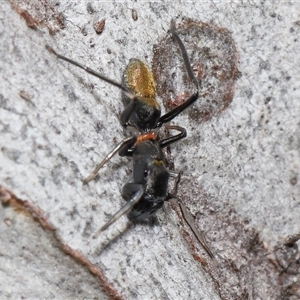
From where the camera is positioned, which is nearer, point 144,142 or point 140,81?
point 140,81

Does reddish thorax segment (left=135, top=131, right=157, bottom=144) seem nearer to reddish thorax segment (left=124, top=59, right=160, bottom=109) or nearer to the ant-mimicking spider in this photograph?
the ant-mimicking spider

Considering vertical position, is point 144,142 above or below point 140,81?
below

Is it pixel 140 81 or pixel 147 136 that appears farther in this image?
pixel 147 136

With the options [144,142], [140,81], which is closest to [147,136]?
[144,142]

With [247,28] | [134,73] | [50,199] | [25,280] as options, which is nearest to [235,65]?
[247,28]

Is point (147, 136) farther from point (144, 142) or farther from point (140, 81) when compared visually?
point (140, 81)

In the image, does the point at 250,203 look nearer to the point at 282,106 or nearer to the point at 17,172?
the point at 282,106

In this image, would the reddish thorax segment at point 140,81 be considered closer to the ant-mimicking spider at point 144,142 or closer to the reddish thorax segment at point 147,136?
the ant-mimicking spider at point 144,142

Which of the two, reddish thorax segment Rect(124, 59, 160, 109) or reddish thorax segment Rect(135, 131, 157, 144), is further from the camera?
reddish thorax segment Rect(135, 131, 157, 144)

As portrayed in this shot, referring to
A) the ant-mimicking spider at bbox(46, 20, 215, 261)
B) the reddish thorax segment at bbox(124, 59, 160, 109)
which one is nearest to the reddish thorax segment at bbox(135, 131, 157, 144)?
the ant-mimicking spider at bbox(46, 20, 215, 261)
